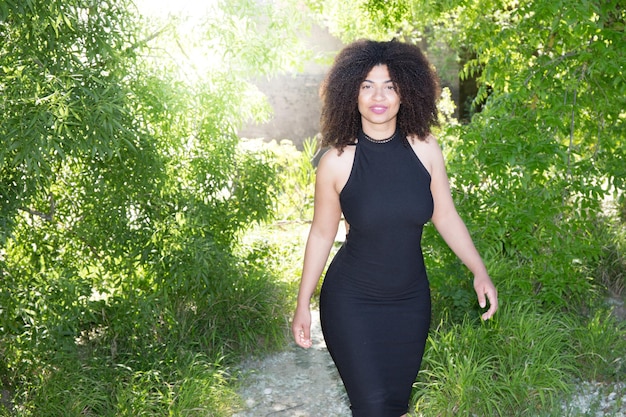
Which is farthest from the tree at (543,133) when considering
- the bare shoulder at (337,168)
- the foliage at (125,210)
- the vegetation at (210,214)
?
the bare shoulder at (337,168)

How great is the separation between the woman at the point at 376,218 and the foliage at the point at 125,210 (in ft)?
3.54

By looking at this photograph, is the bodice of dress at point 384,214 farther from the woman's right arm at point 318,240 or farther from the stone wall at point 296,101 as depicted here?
the stone wall at point 296,101

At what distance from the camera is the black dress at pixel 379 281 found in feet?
8.94

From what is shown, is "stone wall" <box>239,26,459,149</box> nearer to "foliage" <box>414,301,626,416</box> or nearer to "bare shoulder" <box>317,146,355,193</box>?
"foliage" <box>414,301,626,416</box>

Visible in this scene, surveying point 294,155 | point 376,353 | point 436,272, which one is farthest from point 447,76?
point 376,353

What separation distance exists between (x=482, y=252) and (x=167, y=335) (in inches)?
74.4

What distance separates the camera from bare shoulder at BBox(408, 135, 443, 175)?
9.24 feet

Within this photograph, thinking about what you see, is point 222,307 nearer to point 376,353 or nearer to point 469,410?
point 469,410

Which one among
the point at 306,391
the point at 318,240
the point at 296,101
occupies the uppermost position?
the point at 296,101

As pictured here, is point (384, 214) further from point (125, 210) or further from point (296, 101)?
point (296, 101)

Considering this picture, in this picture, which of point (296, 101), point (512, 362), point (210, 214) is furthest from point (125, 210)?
point (296, 101)

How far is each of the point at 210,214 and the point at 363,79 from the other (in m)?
2.42

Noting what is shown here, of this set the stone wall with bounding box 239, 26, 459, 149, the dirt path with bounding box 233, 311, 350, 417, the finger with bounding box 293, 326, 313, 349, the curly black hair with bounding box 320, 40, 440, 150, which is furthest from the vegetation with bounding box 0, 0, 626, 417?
the stone wall with bounding box 239, 26, 459, 149

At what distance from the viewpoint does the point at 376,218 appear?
8.89 feet
